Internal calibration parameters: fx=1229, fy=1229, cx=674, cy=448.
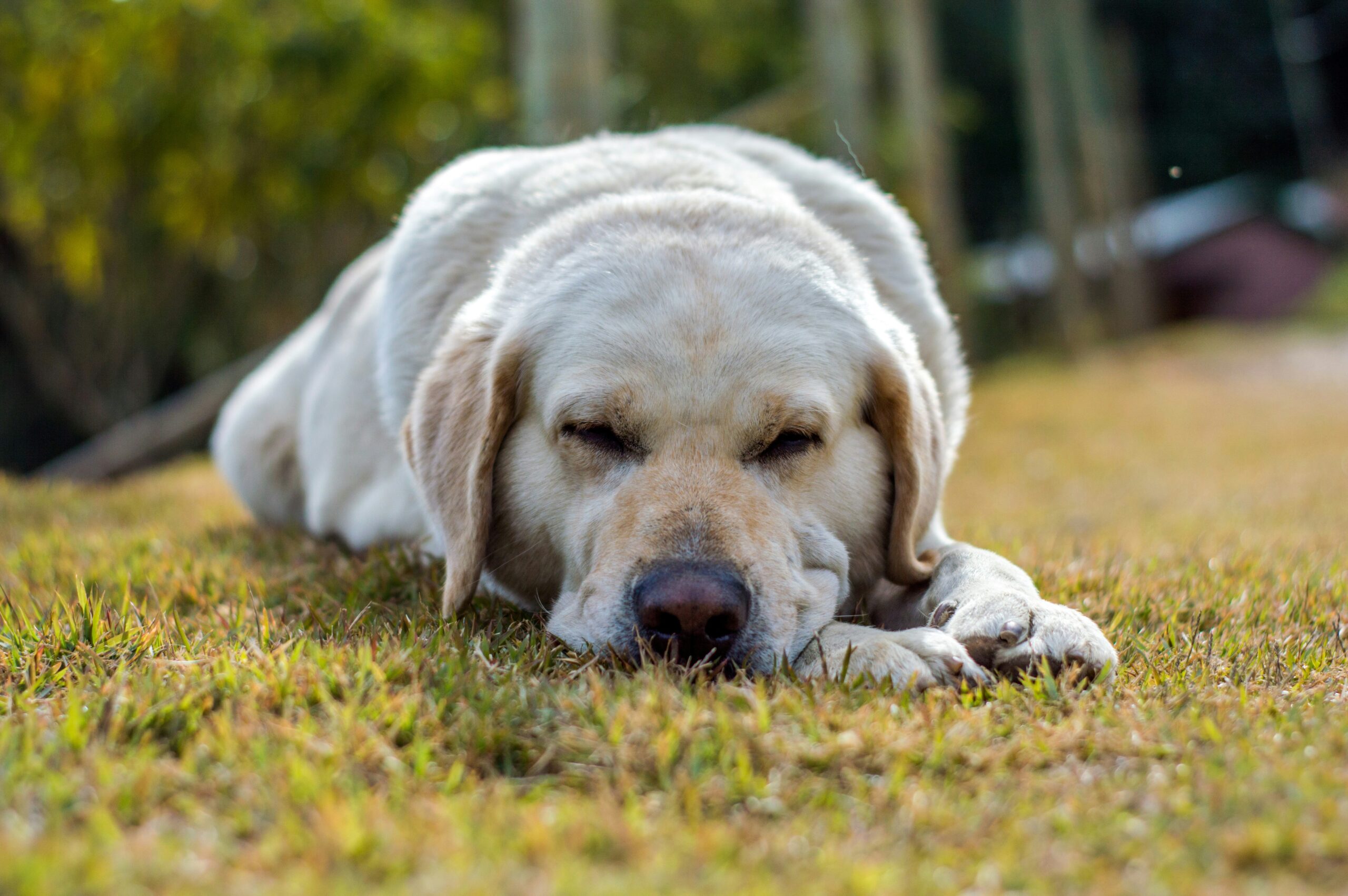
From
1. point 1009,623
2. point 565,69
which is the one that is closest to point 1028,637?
point 1009,623

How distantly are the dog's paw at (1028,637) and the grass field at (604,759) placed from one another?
0.10 meters

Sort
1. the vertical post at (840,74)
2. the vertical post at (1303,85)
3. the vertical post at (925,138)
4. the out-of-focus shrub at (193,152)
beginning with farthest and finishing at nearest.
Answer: the vertical post at (1303,85) < the vertical post at (925,138) < the vertical post at (840,74) < the out-of-focus shrub at (193,152)

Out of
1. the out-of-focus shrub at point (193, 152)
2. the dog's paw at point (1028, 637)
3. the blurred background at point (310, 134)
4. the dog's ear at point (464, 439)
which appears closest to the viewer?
the dog's paw at point (1028, 637)

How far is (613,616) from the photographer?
2883mm

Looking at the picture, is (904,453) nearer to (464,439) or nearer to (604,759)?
(464,439)

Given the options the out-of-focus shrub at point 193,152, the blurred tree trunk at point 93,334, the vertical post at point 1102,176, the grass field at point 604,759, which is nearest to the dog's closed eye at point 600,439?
the grass field at point 604,759

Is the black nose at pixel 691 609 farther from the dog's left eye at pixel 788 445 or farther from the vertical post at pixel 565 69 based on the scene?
the vertical post at pixel 565 69

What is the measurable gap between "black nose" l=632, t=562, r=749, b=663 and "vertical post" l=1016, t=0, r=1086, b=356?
19.4 meters

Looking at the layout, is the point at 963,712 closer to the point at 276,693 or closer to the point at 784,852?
the point at 784,852

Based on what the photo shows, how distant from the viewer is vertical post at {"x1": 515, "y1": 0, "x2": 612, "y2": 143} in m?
7.78

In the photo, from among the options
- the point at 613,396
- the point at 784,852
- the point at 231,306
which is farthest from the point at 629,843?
the point at 231,306

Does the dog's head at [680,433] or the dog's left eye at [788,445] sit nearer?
the dog's head at [680,433]

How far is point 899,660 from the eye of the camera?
2727mm

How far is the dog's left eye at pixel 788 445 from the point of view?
10.8 ft
